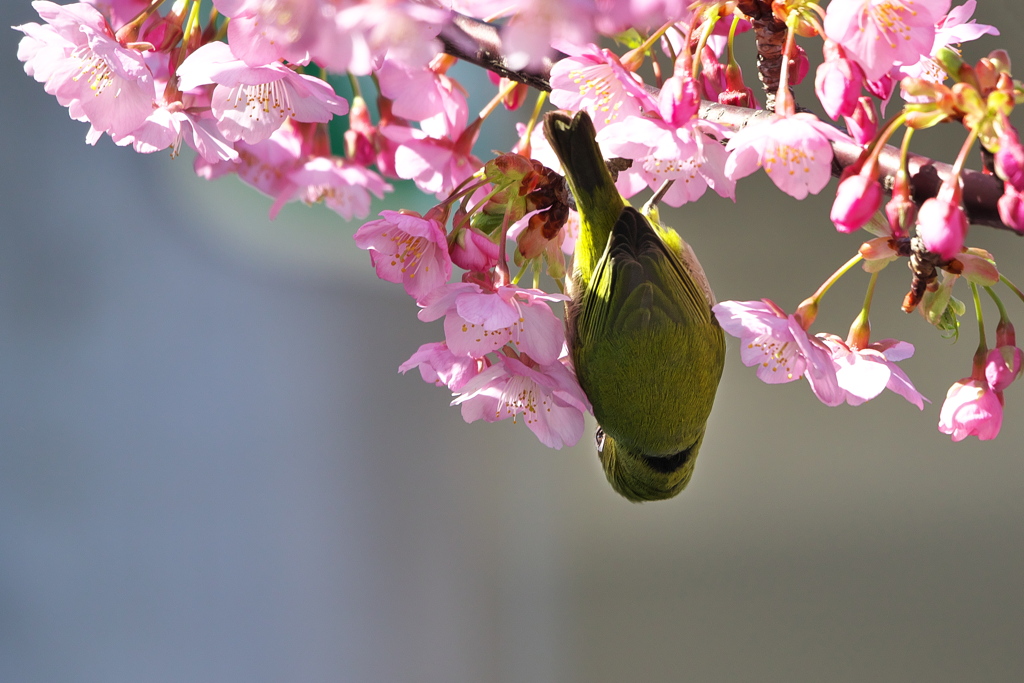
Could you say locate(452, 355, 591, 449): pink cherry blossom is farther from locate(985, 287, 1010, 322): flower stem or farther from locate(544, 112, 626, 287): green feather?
locate(985, 287, 1010, 322): flower stem

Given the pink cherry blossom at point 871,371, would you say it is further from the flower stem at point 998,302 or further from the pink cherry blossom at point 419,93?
the pink cherry blossom at point 419,93

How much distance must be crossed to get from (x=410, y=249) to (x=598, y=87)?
0.31ft

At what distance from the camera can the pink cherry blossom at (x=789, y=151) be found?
9.4 inches

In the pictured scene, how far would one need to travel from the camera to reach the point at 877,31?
0.23 m

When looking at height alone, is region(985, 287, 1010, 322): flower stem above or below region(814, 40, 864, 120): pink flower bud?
below

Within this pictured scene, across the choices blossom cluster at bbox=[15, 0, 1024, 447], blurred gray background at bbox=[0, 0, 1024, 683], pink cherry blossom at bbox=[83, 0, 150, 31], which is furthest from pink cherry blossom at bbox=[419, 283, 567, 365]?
blurred gray background at bbox=[0, 0, 1024, 683]

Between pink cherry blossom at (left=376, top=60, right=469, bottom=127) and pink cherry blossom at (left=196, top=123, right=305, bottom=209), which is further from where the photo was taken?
pink cherry blossom at (left=196, top=123, right=305, bottom=209)

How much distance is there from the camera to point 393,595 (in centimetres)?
148

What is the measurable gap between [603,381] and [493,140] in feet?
4.43

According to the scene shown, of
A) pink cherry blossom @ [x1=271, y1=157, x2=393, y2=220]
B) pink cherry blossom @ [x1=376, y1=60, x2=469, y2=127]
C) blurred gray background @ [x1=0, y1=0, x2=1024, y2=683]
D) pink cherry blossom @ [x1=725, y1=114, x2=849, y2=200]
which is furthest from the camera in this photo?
blurred gray background @ [x1=0, y1=0, x2=1024, y2=683]

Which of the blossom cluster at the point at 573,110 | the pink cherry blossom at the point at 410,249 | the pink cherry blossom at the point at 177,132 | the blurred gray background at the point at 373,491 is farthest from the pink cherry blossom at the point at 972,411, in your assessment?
the blurred gray background at the point at 373,491

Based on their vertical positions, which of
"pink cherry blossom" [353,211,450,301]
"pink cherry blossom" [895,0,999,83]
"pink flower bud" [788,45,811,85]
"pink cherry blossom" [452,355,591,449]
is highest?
"pink cherry blossom" [895,0,999,83]

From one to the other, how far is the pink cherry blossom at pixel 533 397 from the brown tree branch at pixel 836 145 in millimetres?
112

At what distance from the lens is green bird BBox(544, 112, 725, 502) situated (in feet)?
0.87
